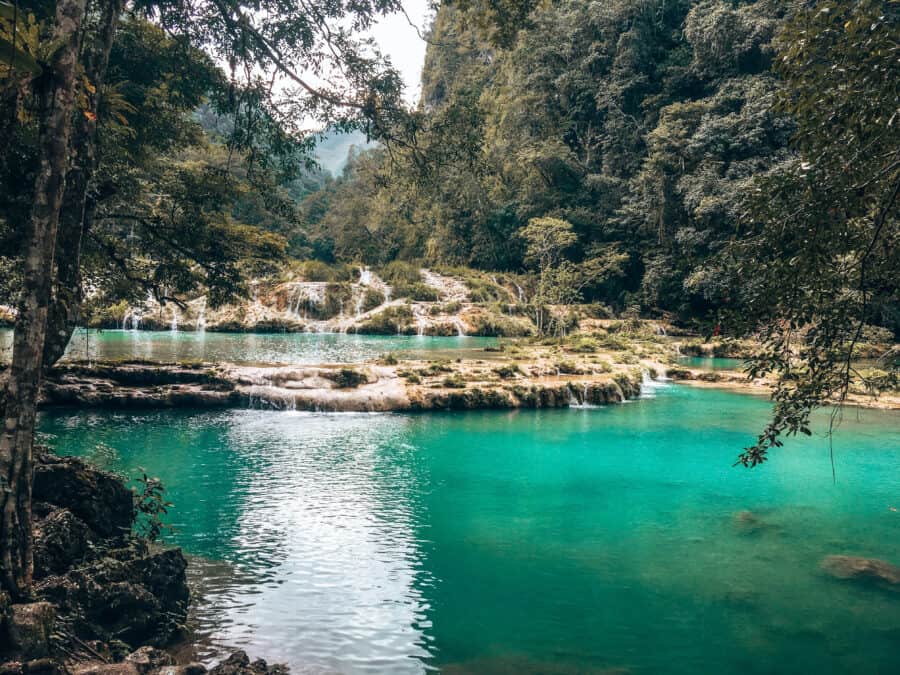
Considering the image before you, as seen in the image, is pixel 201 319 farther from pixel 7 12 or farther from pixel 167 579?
pixel 7 12

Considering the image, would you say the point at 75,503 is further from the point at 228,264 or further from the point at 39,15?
the point at 39,15

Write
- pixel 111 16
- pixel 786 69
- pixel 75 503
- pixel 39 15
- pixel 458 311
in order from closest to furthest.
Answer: pixel 786 69, pixel 75 503, pixel 111 16, pixel 39 15, pixel 458 311

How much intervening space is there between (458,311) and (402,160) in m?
23.2

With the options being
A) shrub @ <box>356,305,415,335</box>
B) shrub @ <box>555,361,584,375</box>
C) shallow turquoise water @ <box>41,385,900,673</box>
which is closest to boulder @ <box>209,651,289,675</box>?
shallow turquoise water @ <box>41,385,900,673</box>

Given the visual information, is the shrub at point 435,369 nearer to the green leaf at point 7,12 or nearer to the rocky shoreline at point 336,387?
the rocky shoreline at point 336,387

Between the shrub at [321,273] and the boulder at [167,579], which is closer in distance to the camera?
the boulder at [167,579]

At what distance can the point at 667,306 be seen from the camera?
124ft

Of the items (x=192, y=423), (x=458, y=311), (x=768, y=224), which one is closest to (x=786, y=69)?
(x=768, y=224)

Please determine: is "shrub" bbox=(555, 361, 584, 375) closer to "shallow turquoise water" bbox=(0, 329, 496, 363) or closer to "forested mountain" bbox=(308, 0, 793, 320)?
"shallow turquoise water" bbox=(0, 329, 496, 363)

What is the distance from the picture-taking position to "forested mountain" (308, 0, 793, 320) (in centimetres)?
3322

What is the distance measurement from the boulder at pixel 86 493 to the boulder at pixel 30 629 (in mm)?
1887

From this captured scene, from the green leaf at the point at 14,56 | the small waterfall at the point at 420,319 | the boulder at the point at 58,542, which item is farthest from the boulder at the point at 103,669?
the small waterfall at the point at 420,319

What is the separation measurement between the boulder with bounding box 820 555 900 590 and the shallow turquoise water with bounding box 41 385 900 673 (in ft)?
0.68

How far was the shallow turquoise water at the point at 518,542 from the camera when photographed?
5.10 metres
